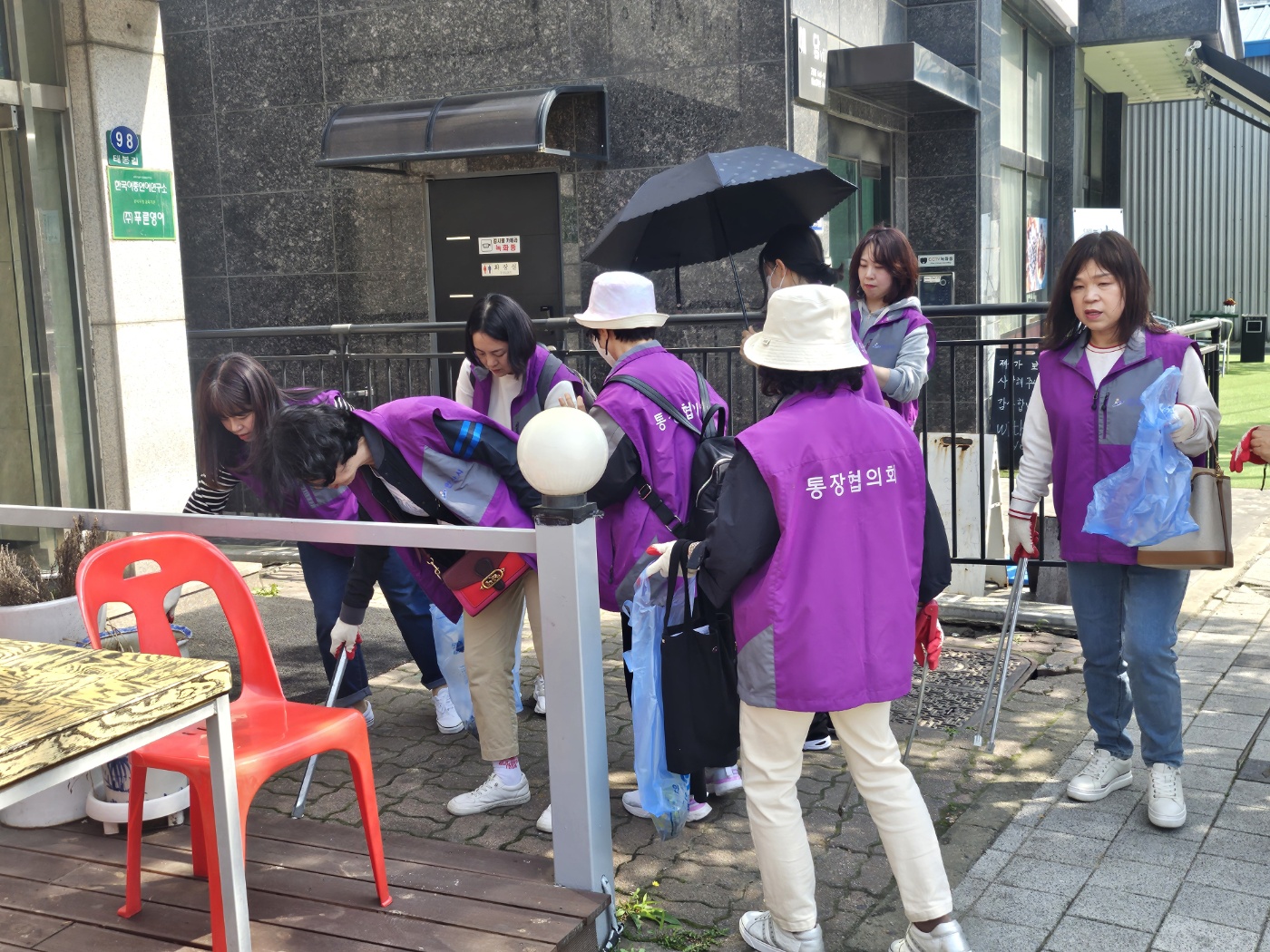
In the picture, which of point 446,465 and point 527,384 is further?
point 527,384

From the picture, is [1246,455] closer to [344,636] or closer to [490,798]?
[490,798]

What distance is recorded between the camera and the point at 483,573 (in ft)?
13.4

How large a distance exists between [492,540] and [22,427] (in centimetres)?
459

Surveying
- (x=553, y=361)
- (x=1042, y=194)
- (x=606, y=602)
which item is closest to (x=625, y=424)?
(x=606, y=602)

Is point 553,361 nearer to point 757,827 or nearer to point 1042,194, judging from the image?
point 757,827

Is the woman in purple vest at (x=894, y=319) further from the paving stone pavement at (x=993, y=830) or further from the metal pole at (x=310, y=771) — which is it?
the metal pole at (x=310, y=771)

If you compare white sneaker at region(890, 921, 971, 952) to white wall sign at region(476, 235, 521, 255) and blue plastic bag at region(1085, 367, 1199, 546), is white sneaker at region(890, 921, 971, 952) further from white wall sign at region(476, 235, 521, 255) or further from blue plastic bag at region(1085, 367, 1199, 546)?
white wall sign at region(476, 235, 521, 255)

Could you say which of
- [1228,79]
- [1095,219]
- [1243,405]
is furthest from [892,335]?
[1228,79]

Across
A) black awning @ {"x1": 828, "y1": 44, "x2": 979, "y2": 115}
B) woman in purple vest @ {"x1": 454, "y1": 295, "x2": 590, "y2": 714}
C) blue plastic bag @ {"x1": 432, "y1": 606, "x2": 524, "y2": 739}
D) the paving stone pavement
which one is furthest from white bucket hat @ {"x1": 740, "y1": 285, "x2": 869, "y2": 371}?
black awning @ {"x1": 828, "y1": 44, "x2": 979, "y2": 115}

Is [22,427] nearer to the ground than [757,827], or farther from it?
farther from it

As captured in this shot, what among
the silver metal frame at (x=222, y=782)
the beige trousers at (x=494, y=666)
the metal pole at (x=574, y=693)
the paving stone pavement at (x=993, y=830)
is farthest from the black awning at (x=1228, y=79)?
the silver metal frame at (x=222, y=782)

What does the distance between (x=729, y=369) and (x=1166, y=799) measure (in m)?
3.41

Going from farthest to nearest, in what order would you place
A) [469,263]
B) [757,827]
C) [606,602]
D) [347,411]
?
[469,263], [606,602], [347,411], [757,827]

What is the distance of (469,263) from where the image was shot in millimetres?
10336
